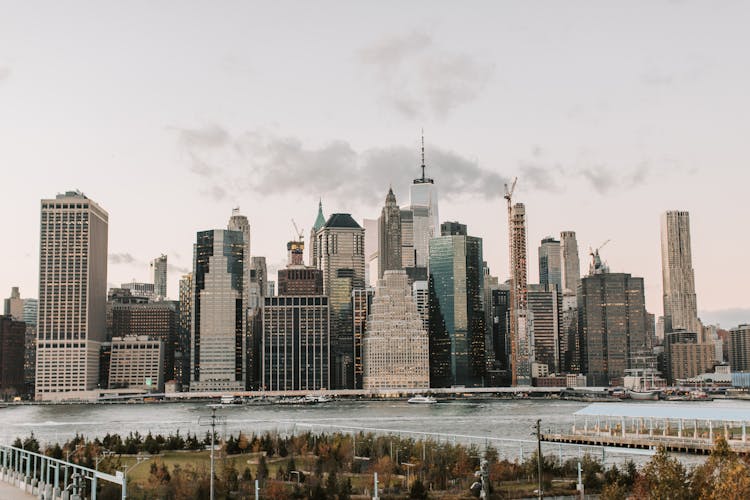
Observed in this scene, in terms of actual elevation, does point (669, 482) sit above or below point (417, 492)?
above

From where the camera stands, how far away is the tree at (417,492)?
220ft

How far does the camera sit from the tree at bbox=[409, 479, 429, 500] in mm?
67062

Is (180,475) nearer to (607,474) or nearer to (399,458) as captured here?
(399,458)

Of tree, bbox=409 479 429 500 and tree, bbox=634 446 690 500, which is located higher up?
tree, bbox=634 446 690 500

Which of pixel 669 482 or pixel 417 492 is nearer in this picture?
pixel 669 482

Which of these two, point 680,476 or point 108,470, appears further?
point 108,470

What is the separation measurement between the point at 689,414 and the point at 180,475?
198ft

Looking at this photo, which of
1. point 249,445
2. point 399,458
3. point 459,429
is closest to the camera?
point 399,458

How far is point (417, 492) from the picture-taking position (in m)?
67.3

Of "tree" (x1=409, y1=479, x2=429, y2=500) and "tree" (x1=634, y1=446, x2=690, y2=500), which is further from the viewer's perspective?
"tree" (x1=409, y1=479, x2=429, y2=500)

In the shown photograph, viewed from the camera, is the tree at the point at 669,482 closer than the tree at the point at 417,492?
Yes

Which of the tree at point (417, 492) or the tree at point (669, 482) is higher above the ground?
the tree at point (669, 482)

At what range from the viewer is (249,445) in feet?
323

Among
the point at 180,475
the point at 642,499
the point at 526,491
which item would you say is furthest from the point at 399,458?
the point at 642,499
